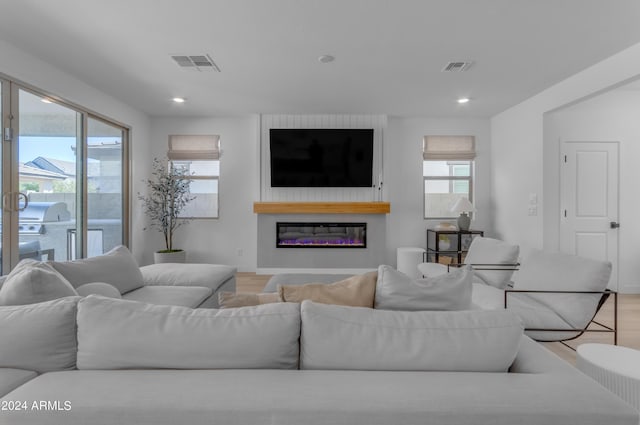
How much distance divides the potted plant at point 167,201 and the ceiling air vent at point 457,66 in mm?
3988

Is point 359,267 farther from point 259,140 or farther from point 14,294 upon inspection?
point 14,294

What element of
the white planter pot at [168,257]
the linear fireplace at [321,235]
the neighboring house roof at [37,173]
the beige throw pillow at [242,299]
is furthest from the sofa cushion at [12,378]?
the linear fireplace at [321,235]

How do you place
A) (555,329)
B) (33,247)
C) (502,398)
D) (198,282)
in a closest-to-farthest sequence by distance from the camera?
(502,398), (555,329), (198,282), (33,247)

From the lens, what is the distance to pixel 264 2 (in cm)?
242

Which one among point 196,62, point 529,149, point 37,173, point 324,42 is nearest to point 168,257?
point 37,173

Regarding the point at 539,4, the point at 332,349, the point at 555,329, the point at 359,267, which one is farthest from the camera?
A: the point at 359,267

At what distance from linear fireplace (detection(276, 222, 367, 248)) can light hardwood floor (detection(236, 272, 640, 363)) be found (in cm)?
94

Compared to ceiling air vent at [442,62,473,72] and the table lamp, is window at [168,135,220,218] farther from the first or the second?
the table lamp

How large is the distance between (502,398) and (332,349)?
0.47 meters

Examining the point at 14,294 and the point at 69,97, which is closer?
the point at 14,294

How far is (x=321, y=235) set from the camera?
5523 mm

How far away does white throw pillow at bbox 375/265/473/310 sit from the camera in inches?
53.6

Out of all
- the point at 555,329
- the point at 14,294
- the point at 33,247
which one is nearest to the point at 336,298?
the point at 14,294

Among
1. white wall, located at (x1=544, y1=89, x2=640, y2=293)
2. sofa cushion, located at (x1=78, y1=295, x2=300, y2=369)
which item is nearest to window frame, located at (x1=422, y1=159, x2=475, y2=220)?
white wall, located at (x1=544, y1=89, x2=640, y2=293)
